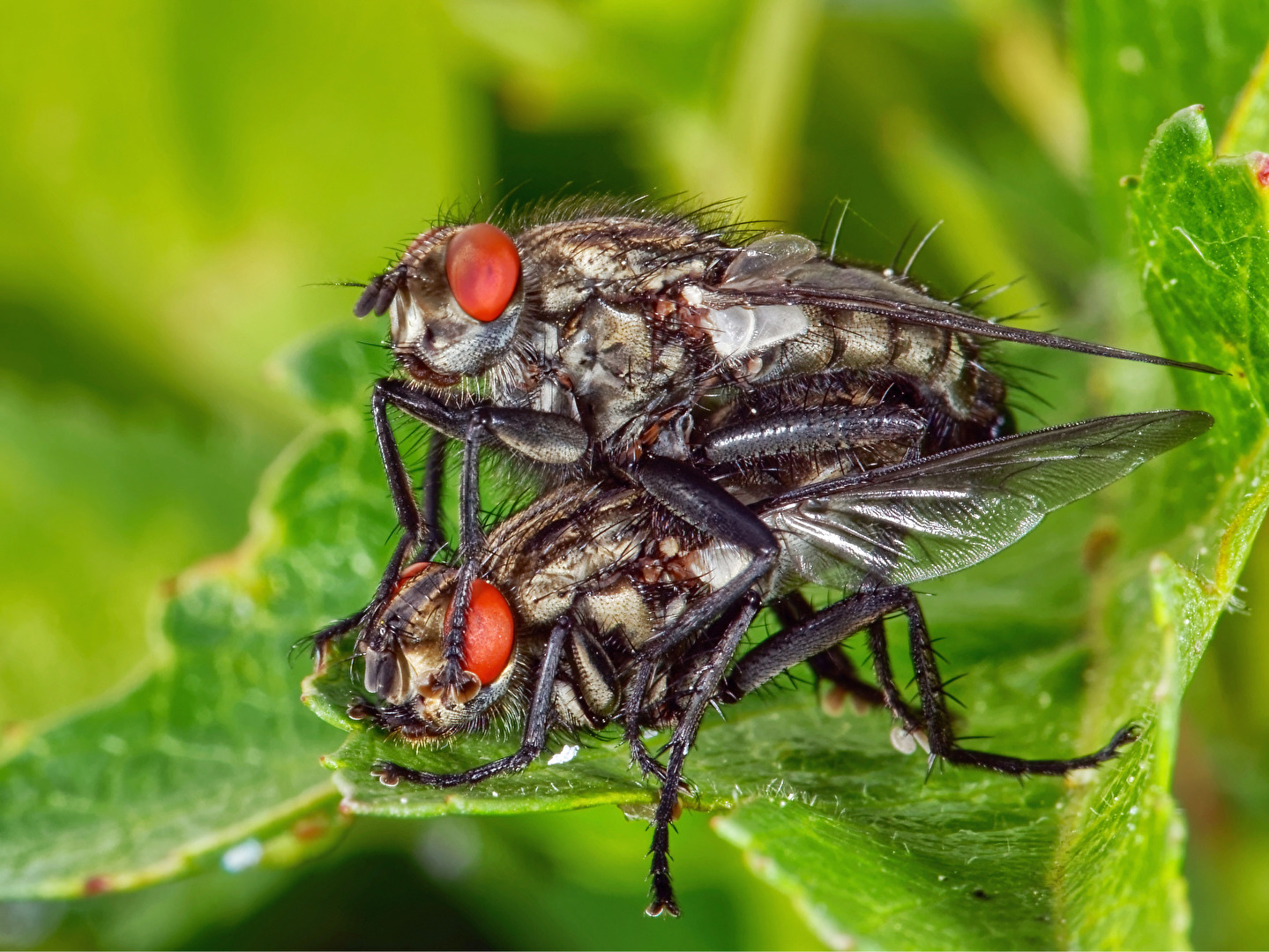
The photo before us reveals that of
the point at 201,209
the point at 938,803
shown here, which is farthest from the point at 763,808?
the point at 201,209

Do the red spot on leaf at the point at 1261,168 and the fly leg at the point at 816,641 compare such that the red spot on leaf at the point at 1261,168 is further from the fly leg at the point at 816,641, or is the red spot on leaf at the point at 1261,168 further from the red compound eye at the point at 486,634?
the red compound eye at the point at 486,634

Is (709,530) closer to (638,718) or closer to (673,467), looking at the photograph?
(673,467)

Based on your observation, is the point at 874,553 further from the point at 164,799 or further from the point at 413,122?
the point at 413,122

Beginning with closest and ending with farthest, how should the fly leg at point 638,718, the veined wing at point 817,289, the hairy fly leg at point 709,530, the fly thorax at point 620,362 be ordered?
the fly leg at point 638,718 → the hairy fly leg at point 709,530 → the veined wing at point 817,289 → the fly thorax at point 620,362

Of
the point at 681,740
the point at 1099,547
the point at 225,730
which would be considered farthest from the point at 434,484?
the point at 1099,547

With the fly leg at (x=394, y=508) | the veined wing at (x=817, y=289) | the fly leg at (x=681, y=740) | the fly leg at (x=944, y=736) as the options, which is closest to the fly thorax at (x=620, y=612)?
the fly leg at (x=681, y=740)

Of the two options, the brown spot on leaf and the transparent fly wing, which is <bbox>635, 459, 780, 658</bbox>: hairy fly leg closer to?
the transparent fly wing

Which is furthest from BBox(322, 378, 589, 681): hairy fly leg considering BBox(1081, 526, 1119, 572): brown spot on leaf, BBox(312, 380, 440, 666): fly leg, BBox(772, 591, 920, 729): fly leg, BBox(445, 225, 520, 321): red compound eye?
BBox(1081, 526, 1119, 572): brown spot on leaf
